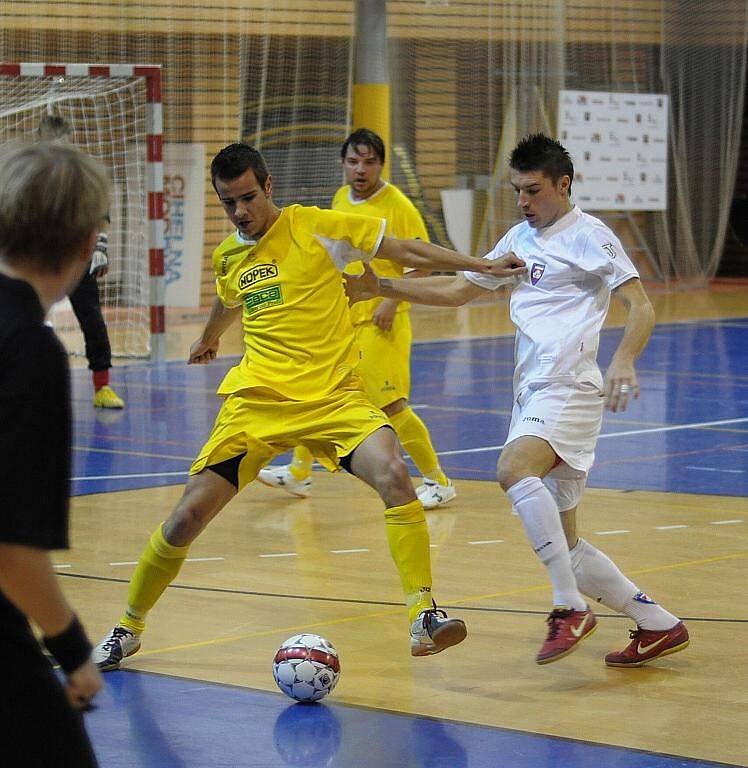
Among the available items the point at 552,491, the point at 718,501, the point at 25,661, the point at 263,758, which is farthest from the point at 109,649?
the point at 718,501

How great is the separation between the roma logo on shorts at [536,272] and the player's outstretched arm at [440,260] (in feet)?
0.11

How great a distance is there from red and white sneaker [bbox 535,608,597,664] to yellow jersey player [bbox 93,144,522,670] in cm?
29

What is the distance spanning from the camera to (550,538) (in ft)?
17.0

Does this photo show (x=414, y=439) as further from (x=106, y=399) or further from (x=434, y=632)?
(x=106, y=399)

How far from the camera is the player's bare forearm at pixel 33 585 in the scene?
8.00 ft

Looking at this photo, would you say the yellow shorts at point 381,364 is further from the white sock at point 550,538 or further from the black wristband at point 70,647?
the black wristband at point 70,647

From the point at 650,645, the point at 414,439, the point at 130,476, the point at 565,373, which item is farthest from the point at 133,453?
the point at 650,645

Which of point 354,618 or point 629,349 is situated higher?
point 629,349

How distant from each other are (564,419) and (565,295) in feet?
1.55

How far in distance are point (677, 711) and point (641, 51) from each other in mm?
20096

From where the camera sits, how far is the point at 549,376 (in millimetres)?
5473

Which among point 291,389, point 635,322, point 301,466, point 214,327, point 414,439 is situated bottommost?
point 301,466

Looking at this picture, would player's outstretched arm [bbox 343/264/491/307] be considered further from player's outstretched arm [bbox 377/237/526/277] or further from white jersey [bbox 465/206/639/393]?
white jersey [bbox 465/206/639/393]

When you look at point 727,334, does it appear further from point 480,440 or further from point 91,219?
point 91,219
